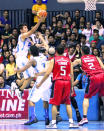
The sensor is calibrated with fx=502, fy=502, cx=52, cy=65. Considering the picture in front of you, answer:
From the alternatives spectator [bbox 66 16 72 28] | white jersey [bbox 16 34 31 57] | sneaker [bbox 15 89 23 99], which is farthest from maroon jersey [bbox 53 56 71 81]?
spectator [bbox 66 16 72 28]

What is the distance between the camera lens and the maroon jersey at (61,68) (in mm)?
12398

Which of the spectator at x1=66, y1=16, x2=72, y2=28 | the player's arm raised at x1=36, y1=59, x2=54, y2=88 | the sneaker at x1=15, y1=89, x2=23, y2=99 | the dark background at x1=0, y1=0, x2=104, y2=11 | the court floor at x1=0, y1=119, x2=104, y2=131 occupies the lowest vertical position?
the court floor at x1=0, y1=119, x2=104, y2=131

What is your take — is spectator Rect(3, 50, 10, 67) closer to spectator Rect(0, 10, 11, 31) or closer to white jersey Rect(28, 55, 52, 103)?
spectator Rect(0, 10, 11, 31)

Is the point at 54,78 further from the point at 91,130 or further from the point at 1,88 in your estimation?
the point at 1,88

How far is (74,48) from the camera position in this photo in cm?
1766

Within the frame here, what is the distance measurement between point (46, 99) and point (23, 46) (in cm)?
165

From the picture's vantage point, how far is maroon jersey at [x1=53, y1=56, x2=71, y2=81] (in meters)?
12.4

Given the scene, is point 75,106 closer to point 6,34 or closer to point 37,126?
point 37,126

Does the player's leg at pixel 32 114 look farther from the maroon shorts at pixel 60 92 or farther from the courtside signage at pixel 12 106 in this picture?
the courtside signage at pixel 12 106

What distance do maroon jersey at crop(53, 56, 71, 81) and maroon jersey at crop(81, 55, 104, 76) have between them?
77 centimetres

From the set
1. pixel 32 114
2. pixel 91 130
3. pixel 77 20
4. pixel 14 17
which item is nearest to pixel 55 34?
pixel 77 20

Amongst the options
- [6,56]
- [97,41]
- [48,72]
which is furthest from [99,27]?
[48,72]

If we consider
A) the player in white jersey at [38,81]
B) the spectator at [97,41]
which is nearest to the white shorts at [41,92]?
the player in white jersey at [38,81]

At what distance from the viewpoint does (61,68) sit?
1245 centimetres
